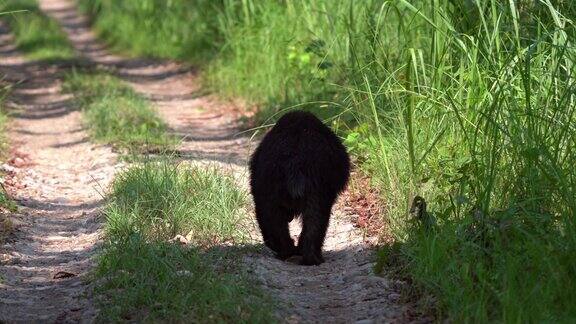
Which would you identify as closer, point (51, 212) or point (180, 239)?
point (180, 239)

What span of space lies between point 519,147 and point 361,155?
2.58 metres

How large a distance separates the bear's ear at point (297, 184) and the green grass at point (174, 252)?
0.51 meters

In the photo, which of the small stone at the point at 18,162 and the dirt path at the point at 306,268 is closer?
the dirt path at the point at 306,268

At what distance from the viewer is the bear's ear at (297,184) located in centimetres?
646

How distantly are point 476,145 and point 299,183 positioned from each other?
1173mm

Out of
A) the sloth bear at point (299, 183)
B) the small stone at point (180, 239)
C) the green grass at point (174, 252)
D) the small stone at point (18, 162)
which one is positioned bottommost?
the small stone at point (18, 162)

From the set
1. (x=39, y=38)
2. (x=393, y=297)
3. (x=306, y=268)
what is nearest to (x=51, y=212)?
(x=306, y=268)

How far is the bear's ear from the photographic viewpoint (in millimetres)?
6457

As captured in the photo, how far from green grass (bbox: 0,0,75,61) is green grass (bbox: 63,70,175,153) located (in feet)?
15.0

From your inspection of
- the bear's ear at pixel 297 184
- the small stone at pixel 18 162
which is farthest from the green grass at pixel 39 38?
the bear's ear at pixel 297 184

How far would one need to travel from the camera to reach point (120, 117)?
11898 millimetres

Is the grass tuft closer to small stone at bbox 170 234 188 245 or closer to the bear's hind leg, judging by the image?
small stone at bbox 170 234 188 245

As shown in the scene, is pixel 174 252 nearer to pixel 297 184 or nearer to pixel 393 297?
pixel 297 184

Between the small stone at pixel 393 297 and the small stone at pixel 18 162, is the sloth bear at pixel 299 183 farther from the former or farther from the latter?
the small stone at pixel 18 162
